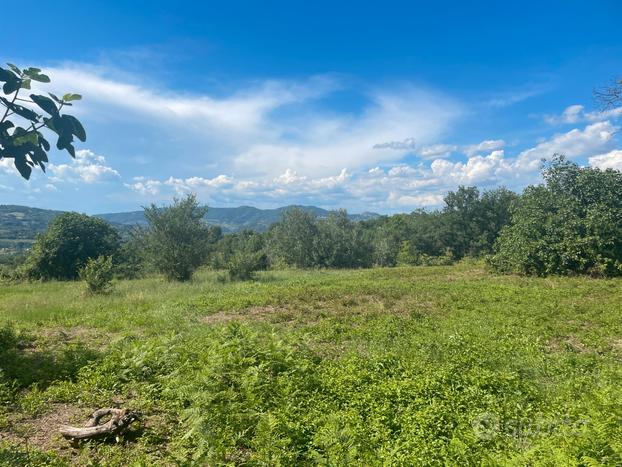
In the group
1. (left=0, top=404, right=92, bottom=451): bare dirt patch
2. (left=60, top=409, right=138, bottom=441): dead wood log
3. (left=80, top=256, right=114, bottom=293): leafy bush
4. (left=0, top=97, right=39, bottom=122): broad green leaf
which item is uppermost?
(left=0, top=97, right=39, bottom=122): broad green leaf

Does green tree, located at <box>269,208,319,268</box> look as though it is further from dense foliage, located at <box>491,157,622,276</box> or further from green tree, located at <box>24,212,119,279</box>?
dense foliage, located at <box>491,157,622,276</box>

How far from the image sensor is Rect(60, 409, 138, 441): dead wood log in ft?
14.3

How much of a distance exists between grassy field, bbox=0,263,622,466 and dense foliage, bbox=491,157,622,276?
31.9 ft

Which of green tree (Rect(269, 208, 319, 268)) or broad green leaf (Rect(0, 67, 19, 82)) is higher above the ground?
broad green leaf (Rect(0, 67, 19, 82))

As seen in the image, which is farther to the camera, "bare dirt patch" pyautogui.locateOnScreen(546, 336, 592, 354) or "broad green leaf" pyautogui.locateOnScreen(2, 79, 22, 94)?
"bare dirt patch" pyautogui.locateOnScreen(546, 336, 592, 354)

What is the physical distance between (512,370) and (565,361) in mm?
1404

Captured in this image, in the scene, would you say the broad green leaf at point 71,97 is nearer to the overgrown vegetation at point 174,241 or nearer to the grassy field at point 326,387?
the grassy field at point 326,387

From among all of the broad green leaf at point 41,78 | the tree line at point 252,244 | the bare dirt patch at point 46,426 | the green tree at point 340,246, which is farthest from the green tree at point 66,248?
the broad green leaf at point 41,78

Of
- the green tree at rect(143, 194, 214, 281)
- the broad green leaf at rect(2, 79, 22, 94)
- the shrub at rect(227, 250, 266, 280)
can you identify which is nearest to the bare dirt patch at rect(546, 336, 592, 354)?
the broad green leaf at rect(2, 79, 22, 94)

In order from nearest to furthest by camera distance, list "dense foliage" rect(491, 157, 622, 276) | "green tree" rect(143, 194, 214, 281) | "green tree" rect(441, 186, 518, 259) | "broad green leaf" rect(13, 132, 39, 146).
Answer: "broad green leaf" rect(13, 132, 39, 146) < "dense foliage" rect(491, 157, 622, 276) < "green tree" rect(143, 194, 214, 281) < "green tree" rect(441, 186, 518, 259)

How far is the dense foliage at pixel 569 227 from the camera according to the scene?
1922 centimetres

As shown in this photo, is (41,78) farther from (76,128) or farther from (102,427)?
(102,427)

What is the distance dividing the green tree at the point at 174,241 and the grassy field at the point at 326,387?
10.1 meters

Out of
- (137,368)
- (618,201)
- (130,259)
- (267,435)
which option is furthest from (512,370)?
(130,259)
